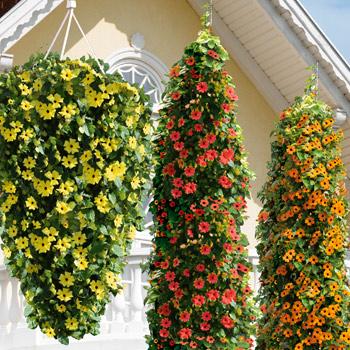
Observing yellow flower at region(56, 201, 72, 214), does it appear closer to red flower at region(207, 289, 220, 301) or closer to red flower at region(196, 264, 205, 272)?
red flower at region(196, 264, 205, 272)

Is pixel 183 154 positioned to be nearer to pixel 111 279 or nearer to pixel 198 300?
pixel 198 300

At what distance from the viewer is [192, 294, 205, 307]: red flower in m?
12.9

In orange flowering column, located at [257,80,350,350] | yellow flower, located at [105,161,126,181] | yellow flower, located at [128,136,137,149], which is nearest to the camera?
yellow flower, located at [105,161,126,181]

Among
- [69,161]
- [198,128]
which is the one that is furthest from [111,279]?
[198,128]

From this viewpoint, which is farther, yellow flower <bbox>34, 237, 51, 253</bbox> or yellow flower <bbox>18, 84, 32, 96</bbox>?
yellow flower <bbox>18, 84, 32, 96</bbox>

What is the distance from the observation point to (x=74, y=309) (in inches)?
470

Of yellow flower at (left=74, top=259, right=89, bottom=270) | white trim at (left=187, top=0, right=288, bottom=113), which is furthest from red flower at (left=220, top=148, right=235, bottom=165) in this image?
white trim at (left=187, top=0, right=288, bottom=113)

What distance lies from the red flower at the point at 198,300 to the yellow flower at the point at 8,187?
6.63ft

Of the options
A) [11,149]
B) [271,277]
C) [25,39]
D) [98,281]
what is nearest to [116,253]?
[98,281]

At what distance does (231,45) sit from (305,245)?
6039mm

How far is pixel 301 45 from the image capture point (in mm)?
19172

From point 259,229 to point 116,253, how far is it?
333cm

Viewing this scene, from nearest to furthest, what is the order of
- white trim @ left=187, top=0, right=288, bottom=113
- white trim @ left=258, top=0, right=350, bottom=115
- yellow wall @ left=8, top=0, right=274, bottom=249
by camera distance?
yellow wall @ left=8, top=0, right=274, bottom=249 < white trim @ left=258, top=0, right=350, bottom=115 < white trim @ left=187, top=0, right=288, bottom=113

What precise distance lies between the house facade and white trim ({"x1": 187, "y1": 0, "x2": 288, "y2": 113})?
0.01 meters
